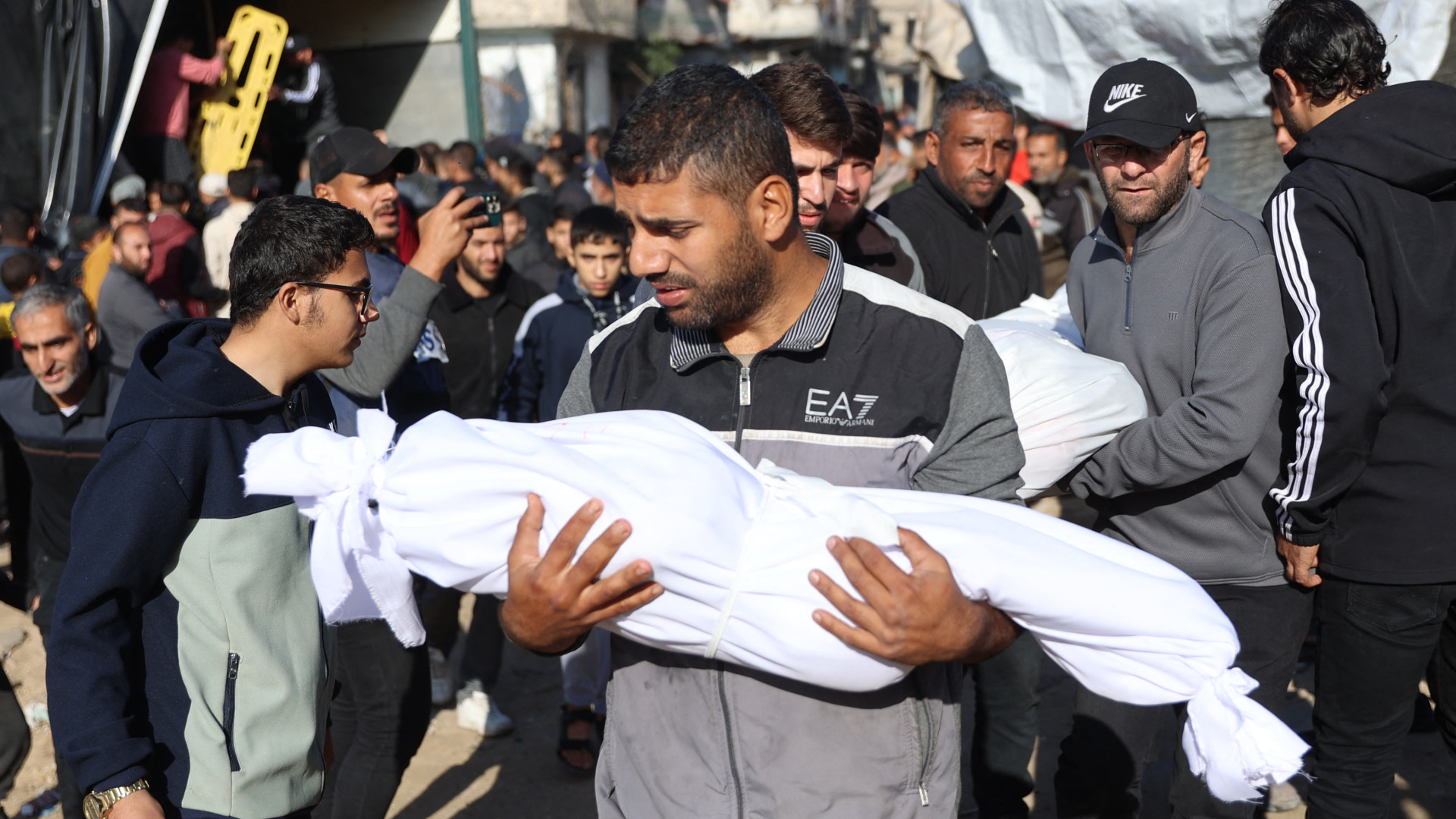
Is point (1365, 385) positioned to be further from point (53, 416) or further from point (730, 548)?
point (53, 416)

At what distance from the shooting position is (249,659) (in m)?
2.41

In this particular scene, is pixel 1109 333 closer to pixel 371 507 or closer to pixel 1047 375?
pixel 1047 375

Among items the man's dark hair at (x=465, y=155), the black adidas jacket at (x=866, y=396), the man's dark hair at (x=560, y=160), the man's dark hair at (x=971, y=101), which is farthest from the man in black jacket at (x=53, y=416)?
the man's dark hair at (x=560, y=160)

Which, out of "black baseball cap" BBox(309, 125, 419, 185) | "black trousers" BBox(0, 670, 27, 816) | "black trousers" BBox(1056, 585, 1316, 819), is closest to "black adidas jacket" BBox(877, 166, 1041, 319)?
"black trousers" BBox(1056, 585, 1316, 819)

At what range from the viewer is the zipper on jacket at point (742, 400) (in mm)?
1991

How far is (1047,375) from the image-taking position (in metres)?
2.68

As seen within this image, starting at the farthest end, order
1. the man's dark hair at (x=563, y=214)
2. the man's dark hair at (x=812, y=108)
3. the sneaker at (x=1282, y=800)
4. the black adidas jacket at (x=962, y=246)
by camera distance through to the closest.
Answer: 1. the man's dark hair at (x=563, y=214)
2. the black adidas jacket at (x=962, y=246)
3. the sneaker at (x=1282, y=800)
4. the man's dark hair at (x=812, y=108)

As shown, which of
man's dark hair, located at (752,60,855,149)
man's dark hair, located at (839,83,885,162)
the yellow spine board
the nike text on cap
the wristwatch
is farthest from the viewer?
the yellow spine board

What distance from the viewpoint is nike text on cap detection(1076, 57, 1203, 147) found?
2.96 meters

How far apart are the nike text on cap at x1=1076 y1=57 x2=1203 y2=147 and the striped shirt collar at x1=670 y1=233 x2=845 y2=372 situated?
1.28m

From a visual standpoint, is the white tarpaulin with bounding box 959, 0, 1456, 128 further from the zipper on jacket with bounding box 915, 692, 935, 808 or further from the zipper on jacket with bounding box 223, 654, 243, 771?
the zipper on jacket with bounding box 223, 654, 243, 771

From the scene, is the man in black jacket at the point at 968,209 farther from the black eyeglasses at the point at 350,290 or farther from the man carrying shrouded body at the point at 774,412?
the man carrying shrouded body at the point at 774,412

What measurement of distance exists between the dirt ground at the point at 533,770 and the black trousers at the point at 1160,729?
962 mm

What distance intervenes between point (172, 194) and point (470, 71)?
716cm
